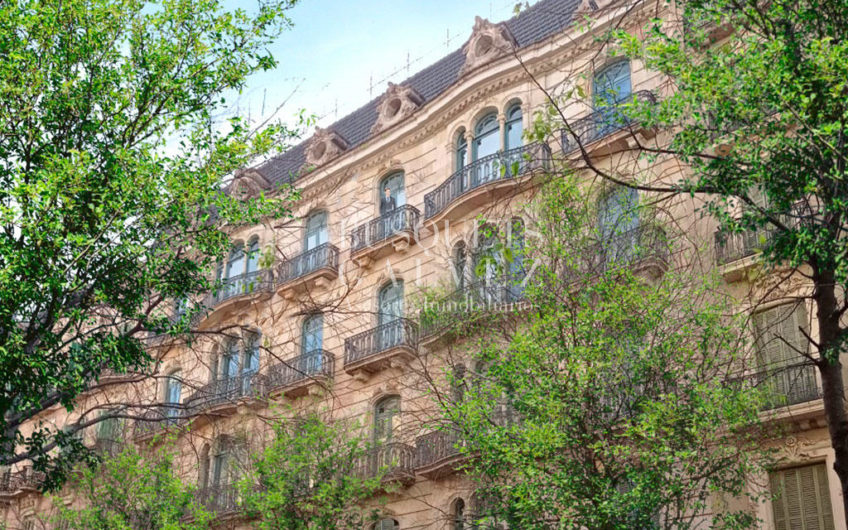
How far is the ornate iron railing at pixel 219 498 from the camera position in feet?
79.8

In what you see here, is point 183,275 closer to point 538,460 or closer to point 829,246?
point 538,460

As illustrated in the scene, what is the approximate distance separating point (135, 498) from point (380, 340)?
6.41 m

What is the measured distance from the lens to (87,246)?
1270cm

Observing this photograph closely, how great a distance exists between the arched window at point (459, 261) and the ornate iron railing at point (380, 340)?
Result: 1.42 meters

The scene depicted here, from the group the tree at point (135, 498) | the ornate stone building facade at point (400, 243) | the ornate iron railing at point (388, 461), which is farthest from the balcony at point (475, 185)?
the tree at point (135, 498)

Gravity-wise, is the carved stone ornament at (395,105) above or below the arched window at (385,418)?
above

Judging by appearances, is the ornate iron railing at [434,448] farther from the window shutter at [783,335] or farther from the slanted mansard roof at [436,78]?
the slanted mansard roof at [436,78]

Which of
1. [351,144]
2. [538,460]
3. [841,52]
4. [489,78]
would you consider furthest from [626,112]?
[351,144]

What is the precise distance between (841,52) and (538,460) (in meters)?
7.36

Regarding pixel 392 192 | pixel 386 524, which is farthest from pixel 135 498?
pixel 392 192

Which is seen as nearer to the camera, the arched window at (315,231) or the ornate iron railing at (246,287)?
the ornate iron railing at (246,287)

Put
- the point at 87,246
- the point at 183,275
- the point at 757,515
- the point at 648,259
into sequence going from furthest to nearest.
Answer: the point at 648,259 → the point at 757,515 → the point at 183,275 → the point at 87,246

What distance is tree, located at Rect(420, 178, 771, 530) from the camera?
13.9m

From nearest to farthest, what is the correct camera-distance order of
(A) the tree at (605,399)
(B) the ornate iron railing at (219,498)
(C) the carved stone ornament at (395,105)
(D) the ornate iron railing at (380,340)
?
(A) the tree at (605,399) < (D) the ornate iron railing at (380,340) < (B) the ornate iron railing at (219,498) < (C) the carved stone ornament at (395,105)
